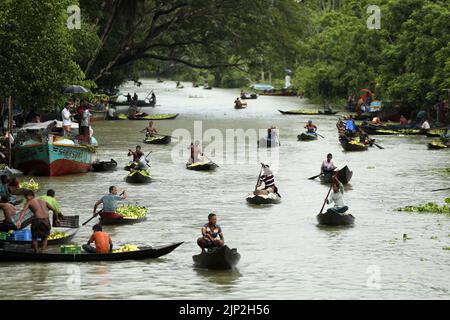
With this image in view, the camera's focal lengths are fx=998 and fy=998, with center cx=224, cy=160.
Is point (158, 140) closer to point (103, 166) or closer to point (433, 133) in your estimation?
point (103, 166)

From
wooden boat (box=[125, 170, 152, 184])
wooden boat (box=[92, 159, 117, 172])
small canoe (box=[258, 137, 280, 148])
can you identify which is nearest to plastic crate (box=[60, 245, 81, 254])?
wooden boat (box=[125, 170, 152, 184])

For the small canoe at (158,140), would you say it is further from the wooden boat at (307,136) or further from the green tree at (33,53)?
the wooden boat at (307,136)

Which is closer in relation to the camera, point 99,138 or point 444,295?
point 444,295

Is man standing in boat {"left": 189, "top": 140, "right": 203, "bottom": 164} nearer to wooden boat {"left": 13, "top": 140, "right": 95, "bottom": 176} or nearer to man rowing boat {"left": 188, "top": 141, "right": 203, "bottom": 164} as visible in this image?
man rowing boat {"left": 188, "top": 141, "right": 203, "bottom": 164}

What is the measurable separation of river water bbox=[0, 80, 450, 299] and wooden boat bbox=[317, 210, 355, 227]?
338 millimetres

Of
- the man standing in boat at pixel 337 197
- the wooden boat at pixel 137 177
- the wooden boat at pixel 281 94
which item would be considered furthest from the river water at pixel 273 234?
the wooden boat at pixel 281 94

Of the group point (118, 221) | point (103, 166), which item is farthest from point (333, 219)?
point (103, 166)

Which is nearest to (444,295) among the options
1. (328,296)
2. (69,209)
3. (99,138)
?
(328,296)

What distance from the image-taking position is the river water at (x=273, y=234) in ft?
81.7

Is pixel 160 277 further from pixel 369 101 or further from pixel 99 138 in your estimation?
pixel 369 101

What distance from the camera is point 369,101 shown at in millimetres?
86312

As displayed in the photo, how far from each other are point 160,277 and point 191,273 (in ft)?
2.86

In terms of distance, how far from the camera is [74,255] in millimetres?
25922

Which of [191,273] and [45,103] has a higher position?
[45,103]
